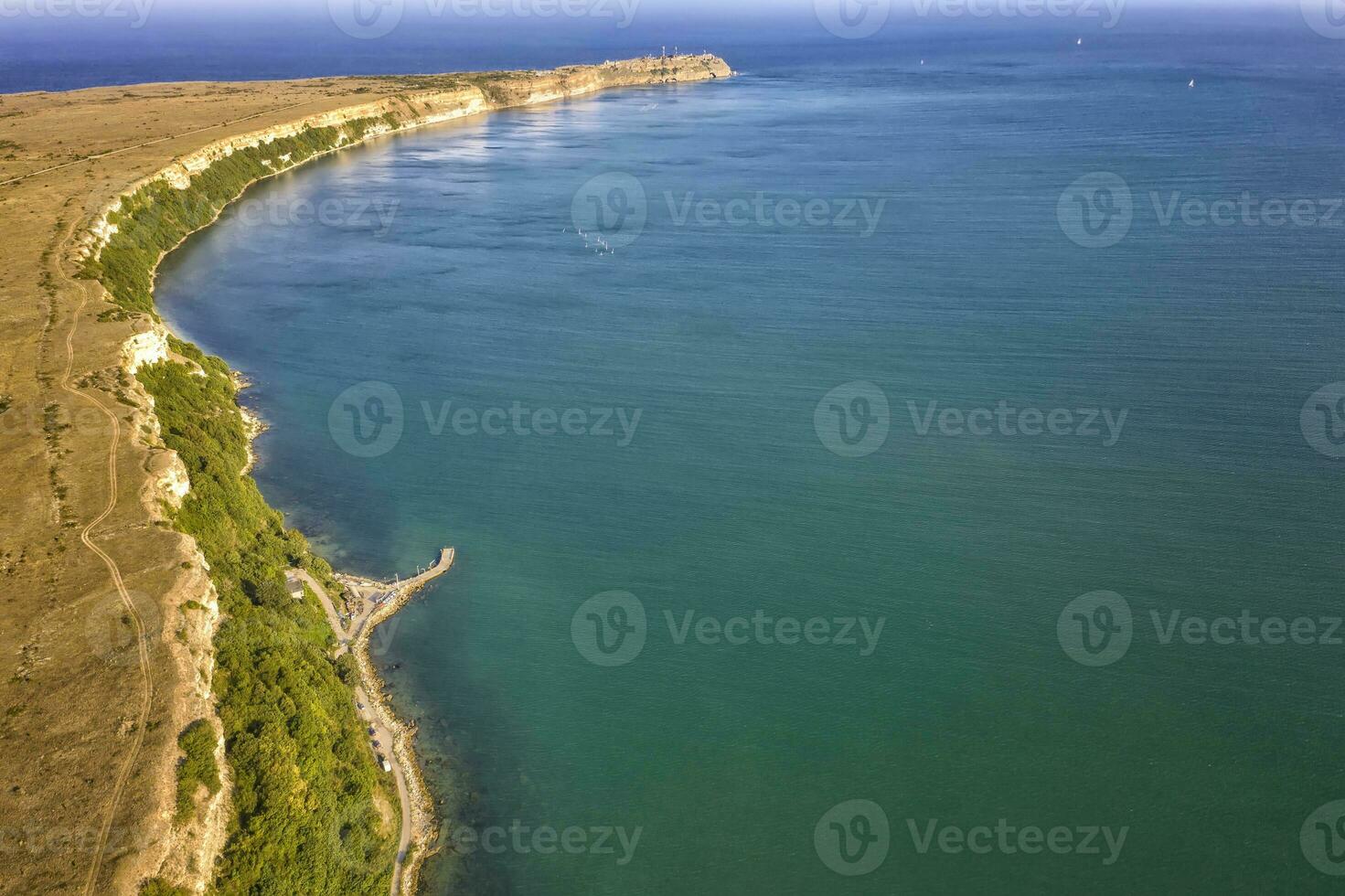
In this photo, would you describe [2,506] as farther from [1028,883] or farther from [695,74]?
[695,74]

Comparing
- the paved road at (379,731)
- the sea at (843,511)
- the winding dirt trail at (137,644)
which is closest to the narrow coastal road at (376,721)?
the paved road at (379,731)

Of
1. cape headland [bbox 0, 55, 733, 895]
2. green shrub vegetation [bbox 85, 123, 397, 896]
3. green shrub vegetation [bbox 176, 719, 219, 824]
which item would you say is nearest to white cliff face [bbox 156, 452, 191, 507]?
cape headland [bbox 0, 55, 733, 895]

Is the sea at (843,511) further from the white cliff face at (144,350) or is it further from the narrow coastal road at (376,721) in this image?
the white cliff face at (144,350)

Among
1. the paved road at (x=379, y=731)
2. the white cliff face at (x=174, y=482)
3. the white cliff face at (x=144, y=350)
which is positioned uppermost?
the white cliff face at (x=144, y=350)

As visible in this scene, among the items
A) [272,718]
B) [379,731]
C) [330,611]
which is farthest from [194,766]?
[330,611]

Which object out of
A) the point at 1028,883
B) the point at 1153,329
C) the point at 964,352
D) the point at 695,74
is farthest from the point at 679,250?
the point at 695,74

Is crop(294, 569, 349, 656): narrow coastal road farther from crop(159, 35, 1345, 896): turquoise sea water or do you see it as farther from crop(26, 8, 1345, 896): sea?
crop(159, 35, 1345, 896): turquoise sea water

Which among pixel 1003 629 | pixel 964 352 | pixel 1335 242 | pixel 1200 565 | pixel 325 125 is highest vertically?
pixel 325 125
